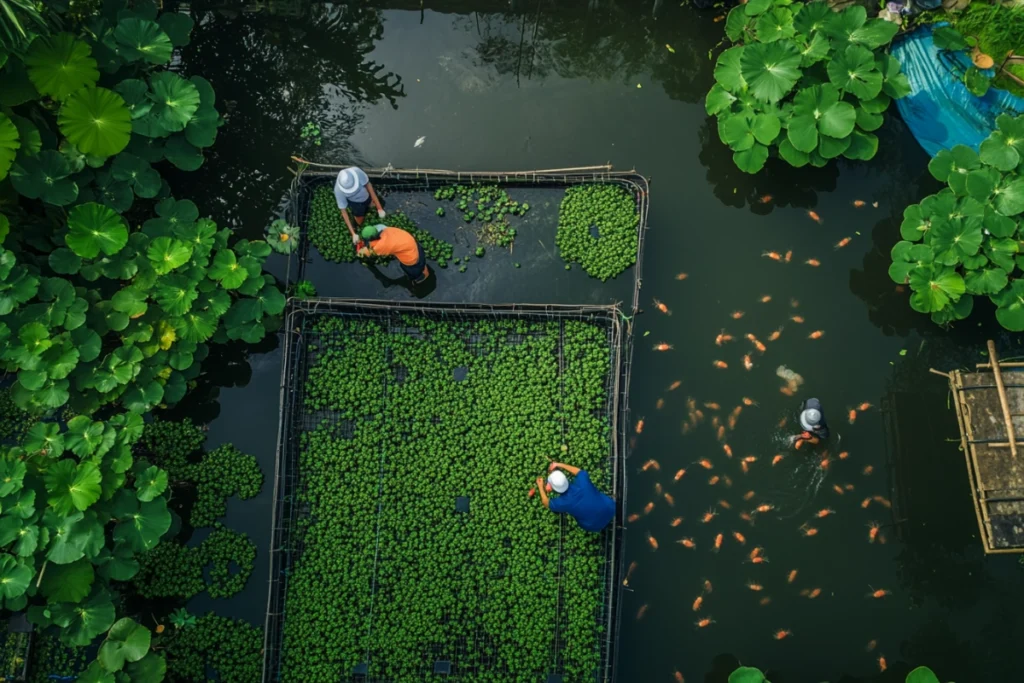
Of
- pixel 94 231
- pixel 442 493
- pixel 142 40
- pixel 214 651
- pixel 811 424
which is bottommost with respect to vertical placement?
pixel 214 651

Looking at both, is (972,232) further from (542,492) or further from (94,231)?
(94,231)

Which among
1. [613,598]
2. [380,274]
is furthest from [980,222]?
[380,274]

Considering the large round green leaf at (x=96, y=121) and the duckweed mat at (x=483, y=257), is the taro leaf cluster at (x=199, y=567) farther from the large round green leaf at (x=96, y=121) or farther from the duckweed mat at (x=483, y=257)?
the large round green leaf at (x=96, y=121)

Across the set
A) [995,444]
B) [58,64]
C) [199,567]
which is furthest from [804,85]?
[199,567]

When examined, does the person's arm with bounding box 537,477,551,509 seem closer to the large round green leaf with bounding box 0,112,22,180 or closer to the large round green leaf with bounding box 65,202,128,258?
the large round green leaf with bounding box 65,202,128,258

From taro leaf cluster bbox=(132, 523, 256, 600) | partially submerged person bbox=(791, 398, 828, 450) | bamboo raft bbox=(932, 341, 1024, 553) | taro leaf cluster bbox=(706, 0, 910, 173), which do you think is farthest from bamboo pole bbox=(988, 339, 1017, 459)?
taro leaf cluster bbox=(132, 523, 256, 600)

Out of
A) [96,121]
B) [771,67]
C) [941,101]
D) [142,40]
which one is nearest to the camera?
[96,121]
